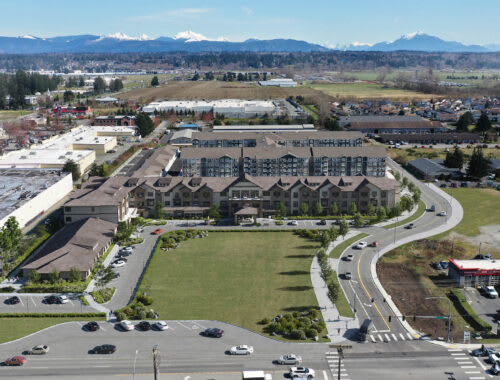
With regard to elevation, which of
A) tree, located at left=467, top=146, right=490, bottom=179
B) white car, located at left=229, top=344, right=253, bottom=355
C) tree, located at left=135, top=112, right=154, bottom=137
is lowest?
white car, located at left=229, top=344, right=253, bottom=355

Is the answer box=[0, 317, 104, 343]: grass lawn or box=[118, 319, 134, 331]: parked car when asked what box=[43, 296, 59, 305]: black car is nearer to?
box=[0, 317, 104, 343]: grass lawn

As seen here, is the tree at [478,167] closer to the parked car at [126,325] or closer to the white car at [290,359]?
the white car at [290,359]

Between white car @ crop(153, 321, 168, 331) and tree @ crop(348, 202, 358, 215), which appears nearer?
white car @ crop(153, 321, 168, 331)

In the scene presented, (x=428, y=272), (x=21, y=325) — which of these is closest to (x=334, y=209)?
(x=428, y=272)

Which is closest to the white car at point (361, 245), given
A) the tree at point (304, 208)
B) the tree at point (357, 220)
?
the tree at point (357, 220)

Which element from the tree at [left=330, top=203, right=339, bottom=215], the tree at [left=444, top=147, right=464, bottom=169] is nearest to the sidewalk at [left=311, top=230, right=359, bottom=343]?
the tree at [left=330, top=203, right=339, bottom=215]

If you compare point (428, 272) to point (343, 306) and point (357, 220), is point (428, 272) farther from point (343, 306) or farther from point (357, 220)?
point (343, 306)

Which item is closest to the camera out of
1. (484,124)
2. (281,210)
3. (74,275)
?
(74,275)

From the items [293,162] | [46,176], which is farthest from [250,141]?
[46,176]
